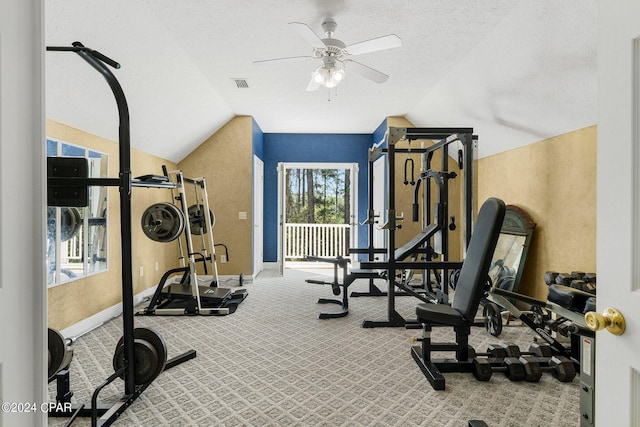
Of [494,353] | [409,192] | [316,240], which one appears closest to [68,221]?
[494,353]

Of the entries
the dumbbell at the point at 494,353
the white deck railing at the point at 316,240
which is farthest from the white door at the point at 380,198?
the dumbbell at the point at 494,353

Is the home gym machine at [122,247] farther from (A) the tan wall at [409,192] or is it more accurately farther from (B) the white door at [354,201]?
(B) the white door at [354,201]

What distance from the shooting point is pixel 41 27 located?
2.84 feet

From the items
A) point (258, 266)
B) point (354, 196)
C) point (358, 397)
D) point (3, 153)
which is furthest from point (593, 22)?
point (258, 266)

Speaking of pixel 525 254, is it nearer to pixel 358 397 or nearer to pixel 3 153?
pixel 358 397

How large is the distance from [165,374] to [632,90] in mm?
2854

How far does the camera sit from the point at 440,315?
2.37 meters

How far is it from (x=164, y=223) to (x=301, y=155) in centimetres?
381

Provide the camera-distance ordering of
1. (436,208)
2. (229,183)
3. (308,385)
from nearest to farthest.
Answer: (308,385), (436,208), (229,183)

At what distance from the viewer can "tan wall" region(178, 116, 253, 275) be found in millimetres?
5836

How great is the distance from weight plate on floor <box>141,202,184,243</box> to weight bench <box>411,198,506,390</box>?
8.66 ft

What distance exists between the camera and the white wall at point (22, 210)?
2.54 ft

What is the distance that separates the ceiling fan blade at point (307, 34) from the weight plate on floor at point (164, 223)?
2249 mm

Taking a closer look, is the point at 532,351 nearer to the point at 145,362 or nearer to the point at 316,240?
the point at 145,362
